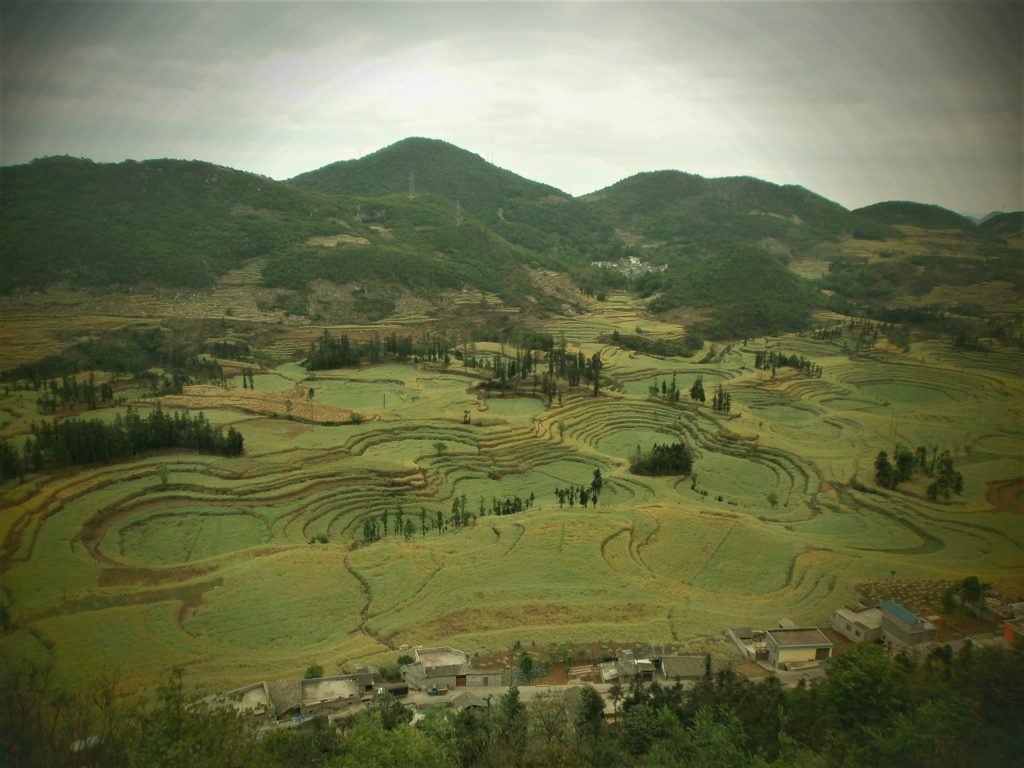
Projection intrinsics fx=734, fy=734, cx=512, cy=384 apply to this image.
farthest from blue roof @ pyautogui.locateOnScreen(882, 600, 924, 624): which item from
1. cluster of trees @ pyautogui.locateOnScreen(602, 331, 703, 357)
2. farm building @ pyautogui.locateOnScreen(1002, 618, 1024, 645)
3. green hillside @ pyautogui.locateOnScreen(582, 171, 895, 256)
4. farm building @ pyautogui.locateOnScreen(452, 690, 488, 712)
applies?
green hillside @ pyautogui.locateOnScreen(582, 171, 895, 256)

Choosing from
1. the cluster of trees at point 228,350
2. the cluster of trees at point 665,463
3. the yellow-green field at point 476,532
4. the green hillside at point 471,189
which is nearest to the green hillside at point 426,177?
the green hillside at point 471,189

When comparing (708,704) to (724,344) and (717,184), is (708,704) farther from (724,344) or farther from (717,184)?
(717,184)

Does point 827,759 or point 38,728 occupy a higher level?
point 38,728

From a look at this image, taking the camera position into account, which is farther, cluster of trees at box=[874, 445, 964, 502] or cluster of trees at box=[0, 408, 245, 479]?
cluster of trees at box=[874, 445, 964, 502]

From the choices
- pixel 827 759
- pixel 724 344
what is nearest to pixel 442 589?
pixel 827 759

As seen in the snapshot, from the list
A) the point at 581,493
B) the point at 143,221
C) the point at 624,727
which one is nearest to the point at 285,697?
the point at 624,727

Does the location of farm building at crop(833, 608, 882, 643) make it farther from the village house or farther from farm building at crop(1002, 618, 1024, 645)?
the village house
